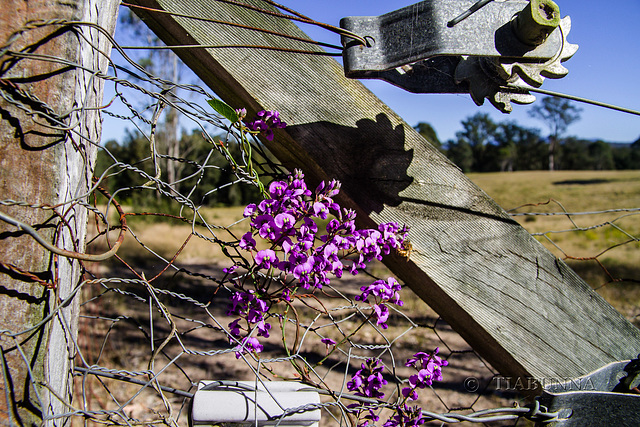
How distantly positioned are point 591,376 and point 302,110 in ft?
3.20

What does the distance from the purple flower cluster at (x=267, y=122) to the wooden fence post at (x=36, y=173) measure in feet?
1.07

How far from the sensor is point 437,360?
1087 mm

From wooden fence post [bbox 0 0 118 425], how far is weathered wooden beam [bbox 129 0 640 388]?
1.01ft

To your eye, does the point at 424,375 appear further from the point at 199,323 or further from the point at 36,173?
the point at 36,173

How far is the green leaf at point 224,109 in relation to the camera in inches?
34.6

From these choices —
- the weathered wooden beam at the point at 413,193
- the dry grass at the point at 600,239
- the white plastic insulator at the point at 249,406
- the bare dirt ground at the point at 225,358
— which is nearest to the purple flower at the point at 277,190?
the weathered wooden beam at the point at 413,193

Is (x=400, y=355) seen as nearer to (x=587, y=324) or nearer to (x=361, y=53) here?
(x=587, y=324)

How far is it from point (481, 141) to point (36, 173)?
47867 mm

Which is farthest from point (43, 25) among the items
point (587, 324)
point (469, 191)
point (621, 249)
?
point (621, 249)

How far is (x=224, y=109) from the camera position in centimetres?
89

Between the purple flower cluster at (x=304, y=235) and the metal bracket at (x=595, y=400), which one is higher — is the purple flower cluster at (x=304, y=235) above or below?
above

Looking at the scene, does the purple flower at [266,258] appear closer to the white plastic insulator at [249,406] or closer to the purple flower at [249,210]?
the purple flower at [249,210]

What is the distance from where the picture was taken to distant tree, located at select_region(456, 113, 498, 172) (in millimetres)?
43125

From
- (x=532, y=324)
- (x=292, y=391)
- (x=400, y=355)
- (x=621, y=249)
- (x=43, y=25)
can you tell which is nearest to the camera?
(x=43, y=25)
